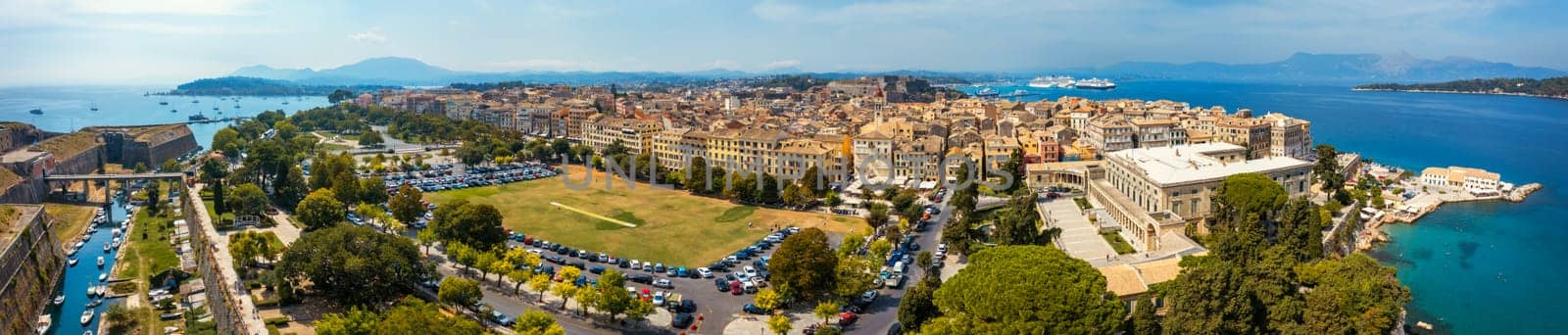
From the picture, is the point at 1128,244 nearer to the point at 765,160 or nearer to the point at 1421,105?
the point at 765,160

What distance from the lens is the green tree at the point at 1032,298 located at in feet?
57.6

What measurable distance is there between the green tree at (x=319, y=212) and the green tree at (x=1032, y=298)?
79.2 ft

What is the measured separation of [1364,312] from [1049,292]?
6.72 metres

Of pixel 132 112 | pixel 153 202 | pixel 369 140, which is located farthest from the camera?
pixel 132 112

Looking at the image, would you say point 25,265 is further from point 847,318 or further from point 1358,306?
point 1358,306

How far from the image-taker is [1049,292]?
17.8 metres

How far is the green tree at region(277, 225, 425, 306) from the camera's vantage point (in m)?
22.6

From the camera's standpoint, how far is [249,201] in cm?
3434

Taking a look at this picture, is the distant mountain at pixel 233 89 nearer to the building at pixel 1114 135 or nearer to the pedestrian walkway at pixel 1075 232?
the building at pixel 1114 135

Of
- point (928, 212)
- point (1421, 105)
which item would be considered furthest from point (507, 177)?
point (1421, 105)

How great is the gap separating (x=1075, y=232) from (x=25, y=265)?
3283cm

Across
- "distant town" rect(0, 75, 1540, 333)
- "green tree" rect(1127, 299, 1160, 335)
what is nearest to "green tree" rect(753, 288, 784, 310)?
"distant town" rect(0, 75, 1540, 333)

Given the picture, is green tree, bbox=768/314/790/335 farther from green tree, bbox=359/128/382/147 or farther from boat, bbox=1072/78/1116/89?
boat, bbox=1072/78/1116/89

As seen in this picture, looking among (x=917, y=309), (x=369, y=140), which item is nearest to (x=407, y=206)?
(x=917, y=309)
